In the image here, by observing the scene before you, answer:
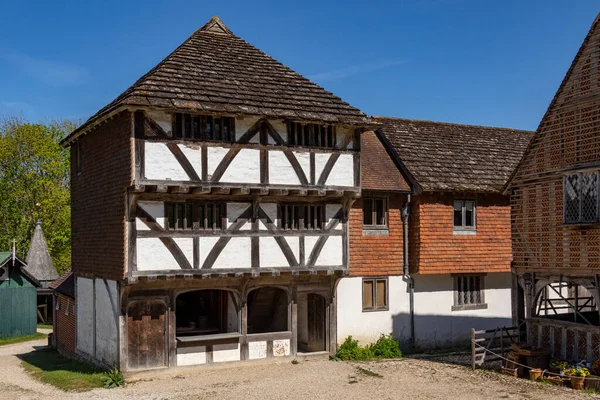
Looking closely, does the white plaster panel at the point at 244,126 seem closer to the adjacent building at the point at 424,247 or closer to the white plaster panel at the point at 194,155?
the white plaster panel at the point at 194,155

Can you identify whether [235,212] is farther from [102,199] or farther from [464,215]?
[464,215]

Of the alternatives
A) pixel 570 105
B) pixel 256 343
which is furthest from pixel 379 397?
pixel 570 105

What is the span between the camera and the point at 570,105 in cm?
1941

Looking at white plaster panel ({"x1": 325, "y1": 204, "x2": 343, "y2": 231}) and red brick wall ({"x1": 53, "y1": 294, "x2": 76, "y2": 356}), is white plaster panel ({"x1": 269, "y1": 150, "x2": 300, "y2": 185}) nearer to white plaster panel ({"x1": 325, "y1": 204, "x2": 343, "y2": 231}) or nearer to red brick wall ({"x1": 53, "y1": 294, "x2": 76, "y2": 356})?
white plaster panel ({"x1": 325, "y1": 204, "x2": 343, "y2": 231})

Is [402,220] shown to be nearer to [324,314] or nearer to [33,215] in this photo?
[324,314]

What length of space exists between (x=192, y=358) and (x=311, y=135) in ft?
25.0

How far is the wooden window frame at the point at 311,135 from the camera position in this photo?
21.1 metres

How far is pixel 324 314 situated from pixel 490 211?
25.8 feet

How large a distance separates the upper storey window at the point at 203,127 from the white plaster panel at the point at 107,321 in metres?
4.84

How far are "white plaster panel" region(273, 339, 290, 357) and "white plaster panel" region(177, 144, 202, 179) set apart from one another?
6140 mm

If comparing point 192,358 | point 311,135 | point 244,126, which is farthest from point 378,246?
point 192,358

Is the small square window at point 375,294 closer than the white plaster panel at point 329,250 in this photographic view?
No

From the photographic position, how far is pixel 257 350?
2142 cm

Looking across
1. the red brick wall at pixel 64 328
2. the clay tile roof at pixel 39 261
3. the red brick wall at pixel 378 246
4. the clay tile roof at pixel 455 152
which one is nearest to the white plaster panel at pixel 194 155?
the red brick wall at pixel 378 246
